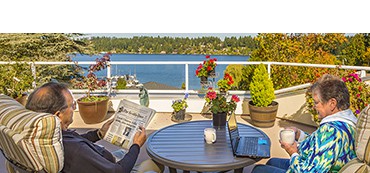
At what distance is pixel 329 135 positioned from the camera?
1573 millimetres

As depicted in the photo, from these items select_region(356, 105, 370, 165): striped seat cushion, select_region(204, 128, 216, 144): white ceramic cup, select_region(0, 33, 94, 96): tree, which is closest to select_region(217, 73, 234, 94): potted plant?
select_region(204, 128, 216, 144): white ceramic cup

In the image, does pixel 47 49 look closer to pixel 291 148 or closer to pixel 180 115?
pixel 180 115

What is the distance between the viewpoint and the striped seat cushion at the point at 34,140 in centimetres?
138

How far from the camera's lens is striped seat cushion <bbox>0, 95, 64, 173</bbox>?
1.38m

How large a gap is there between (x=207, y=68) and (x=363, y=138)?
161 inches

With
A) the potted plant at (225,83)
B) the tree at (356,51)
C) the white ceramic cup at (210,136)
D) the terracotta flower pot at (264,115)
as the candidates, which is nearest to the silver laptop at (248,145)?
the white ceramic cup at (210,136)

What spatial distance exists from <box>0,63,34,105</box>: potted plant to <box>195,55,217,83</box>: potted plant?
104 inches

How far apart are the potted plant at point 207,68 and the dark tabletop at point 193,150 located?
2417 millimetres
